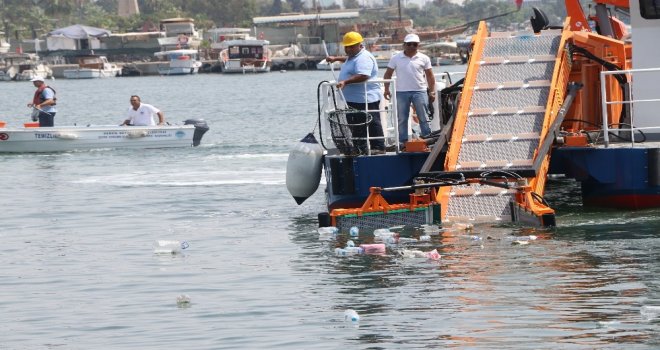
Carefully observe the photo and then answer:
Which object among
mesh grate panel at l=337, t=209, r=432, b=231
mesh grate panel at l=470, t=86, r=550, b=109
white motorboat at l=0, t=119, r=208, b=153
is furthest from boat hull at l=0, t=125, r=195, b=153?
mesh grate panel at l=337, t=209, r=432, b=231

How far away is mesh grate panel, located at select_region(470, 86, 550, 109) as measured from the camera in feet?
65.4

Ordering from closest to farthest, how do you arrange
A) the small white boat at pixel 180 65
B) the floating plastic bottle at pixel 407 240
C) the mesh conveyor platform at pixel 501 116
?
1. the floating plastic bottle at pixel 407 240
2. the mesh conveyor platform at pixel 501 116
3. the small white boat at pixel 180 65

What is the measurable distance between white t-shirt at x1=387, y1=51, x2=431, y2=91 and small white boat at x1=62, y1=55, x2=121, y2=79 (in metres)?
140

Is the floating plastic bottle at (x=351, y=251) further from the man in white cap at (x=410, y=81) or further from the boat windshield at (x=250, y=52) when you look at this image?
the boat windshield at (x=250, y=52)

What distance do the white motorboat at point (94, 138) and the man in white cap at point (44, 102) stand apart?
1.01ft

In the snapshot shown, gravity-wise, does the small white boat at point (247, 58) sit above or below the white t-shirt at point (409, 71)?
below

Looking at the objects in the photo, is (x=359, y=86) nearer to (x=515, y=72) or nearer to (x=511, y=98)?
(x=511, y=98)

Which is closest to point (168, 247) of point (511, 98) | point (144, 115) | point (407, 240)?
point (407, 240)

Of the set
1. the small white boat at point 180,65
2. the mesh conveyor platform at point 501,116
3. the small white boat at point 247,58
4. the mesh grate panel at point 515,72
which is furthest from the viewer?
the small white boat at point 180,65

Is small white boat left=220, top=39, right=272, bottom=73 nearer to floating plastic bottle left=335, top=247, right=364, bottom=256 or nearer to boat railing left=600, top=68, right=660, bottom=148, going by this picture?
boat railing left=600, top=68, right=660, bottom=148

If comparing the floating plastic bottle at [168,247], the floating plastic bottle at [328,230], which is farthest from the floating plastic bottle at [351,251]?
the floating plastic bottle at [168,247]

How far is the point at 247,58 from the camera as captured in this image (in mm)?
156250

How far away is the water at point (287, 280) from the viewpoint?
1300 centimetres

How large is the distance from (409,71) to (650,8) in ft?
11.0
